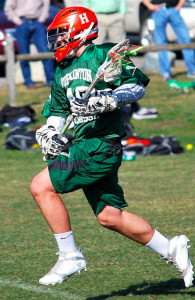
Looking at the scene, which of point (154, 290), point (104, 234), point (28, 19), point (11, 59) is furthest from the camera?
point (28, 19)

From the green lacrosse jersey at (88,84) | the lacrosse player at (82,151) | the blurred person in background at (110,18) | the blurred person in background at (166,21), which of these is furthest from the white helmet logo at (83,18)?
the blurred person in background at (166,21)

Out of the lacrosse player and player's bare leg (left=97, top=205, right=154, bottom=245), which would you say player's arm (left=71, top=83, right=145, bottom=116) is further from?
player's bare leg (left=97, top=205, right=154, bottom=245)

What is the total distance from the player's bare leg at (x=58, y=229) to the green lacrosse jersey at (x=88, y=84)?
1.37 ft

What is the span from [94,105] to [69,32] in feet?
2.20

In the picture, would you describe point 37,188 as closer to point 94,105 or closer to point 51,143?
point 51,143

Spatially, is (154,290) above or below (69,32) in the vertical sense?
below

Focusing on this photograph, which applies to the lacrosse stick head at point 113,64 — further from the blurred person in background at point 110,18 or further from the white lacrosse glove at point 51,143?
the blurred person in background at point 110,18

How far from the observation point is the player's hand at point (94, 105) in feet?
15.2

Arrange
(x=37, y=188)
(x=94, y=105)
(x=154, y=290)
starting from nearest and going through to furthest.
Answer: (x=94, y=105) → (x=37, y=188) → (x=154, y=290)

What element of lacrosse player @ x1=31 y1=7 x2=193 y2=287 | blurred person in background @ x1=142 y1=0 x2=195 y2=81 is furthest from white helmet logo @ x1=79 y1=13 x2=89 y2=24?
blurred person in background @ x1=142 y1=0 x2=195 y2=81

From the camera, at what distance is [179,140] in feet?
38.5

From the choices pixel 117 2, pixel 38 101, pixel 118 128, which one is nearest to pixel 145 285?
pixel 118 128

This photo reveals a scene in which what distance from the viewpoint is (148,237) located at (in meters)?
5.09

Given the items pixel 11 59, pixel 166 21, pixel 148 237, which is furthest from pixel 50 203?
pixel 166 21
